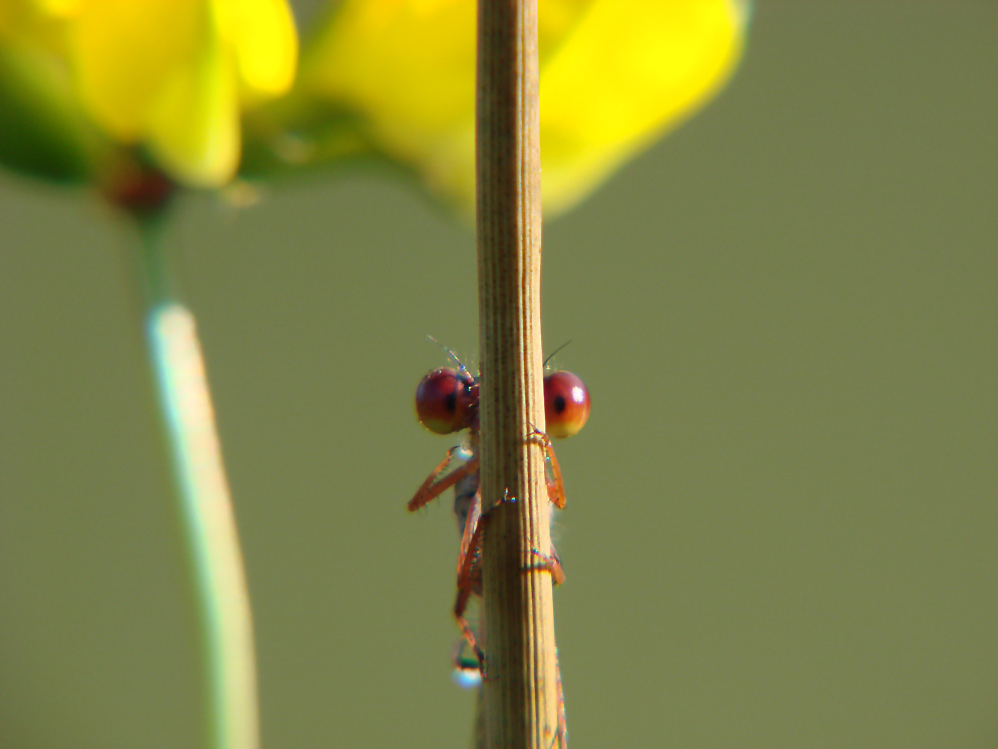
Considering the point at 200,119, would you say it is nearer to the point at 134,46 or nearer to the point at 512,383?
the point at 134,46

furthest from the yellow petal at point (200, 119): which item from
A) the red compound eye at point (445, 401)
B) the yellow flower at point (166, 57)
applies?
the red compound eye at point (445, 401)

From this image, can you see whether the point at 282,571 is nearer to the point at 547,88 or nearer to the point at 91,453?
the point at 91,453

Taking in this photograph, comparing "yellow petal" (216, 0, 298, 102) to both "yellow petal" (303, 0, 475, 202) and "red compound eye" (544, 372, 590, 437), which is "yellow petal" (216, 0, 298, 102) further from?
"red compound eye" (544, 372, 590, 437)

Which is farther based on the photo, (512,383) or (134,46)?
(134,46)

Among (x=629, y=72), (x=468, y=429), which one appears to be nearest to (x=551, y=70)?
(x=629, y=72)

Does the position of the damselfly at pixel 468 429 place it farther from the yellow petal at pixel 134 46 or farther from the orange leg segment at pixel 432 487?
the yellow petal at pixel 134 46

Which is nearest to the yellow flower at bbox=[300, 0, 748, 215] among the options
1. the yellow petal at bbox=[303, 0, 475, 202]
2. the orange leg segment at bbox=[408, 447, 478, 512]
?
the yellow petal at bbox=[303, 0, 475, 202]
